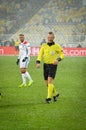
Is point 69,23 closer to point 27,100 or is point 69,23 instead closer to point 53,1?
point 53,1

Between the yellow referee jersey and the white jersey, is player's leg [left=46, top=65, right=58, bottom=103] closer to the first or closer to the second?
the yellow referee jersey

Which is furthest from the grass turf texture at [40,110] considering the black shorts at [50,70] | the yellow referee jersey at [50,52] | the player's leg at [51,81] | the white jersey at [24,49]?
the white jersey at [24,49]

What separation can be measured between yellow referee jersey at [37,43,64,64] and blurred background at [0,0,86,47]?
102ft

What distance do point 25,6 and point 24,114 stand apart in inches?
1617

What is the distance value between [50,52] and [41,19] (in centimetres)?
3676

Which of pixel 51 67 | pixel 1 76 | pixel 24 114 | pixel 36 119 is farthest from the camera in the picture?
pixel 1 76

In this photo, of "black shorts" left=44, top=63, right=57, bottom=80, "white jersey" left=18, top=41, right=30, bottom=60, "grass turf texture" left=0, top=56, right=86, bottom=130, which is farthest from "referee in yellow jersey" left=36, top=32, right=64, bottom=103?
"white jersey" left=18, top=41, right=30, bottom=60

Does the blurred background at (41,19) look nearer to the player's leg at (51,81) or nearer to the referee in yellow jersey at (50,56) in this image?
the referee in yellow jersey at (50,56)

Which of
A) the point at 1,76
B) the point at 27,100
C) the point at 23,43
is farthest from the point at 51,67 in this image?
the point at 1,76

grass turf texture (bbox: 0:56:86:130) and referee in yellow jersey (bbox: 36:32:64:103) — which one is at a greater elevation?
referee in yellow jersey (bbox: 36:32:64:103)

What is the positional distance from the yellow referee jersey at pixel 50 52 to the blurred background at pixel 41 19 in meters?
31.1

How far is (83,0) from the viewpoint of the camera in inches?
1946

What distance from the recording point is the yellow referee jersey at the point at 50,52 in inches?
484

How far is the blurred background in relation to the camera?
4593cm
